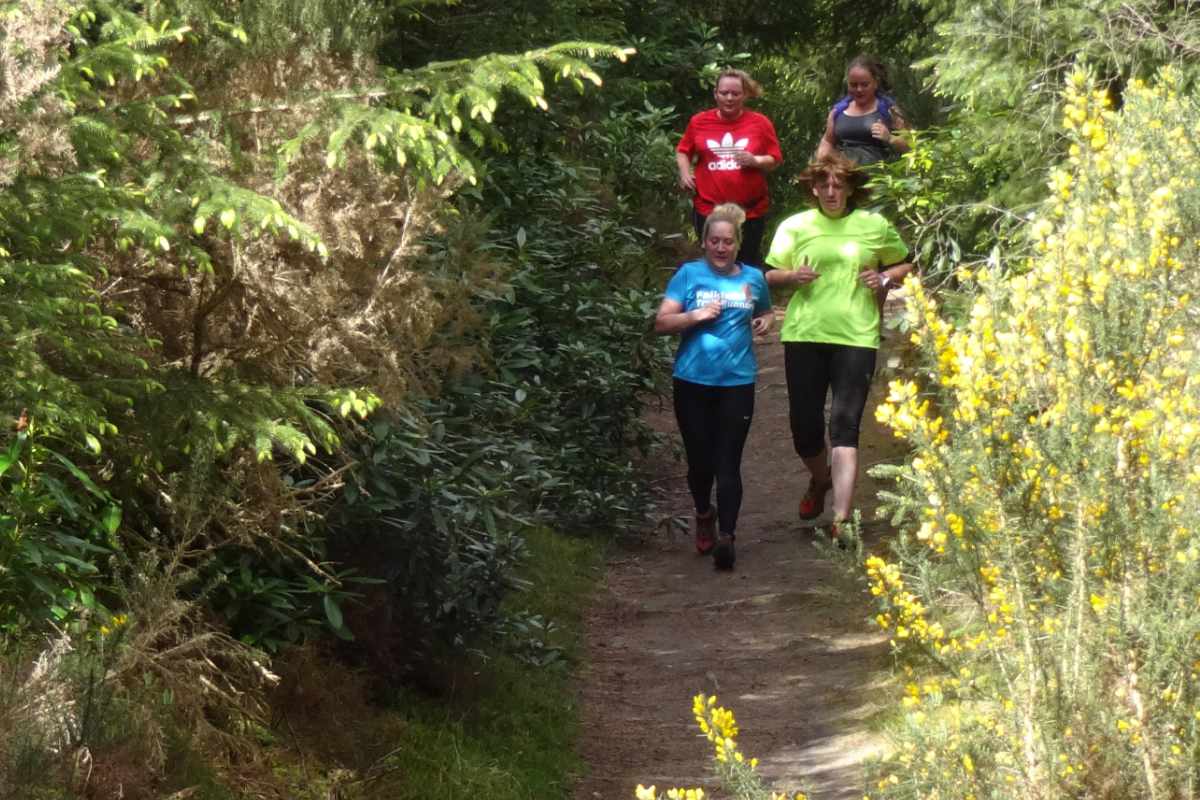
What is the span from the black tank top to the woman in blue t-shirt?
9.43ft

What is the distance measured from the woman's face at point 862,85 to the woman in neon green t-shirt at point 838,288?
2861 millimetres

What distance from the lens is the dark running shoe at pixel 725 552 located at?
9281 mm

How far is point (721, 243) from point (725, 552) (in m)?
1.70

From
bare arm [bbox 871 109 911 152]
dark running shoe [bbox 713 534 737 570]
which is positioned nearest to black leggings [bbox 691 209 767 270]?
bare arm [bbox 871 109 911 152]

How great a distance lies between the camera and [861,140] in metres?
11.8

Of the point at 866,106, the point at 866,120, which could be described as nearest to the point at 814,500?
the point at 866,120

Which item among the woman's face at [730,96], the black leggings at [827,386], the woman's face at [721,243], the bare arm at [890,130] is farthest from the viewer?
the bare arm at [890,130]

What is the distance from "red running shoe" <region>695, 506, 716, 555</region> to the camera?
960 cm

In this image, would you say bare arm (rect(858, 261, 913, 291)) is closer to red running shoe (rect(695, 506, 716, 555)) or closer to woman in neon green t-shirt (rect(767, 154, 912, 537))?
woman in neon green t-shirt (rect(767, 154, 912, 537))

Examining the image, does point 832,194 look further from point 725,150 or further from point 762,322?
point 725,150

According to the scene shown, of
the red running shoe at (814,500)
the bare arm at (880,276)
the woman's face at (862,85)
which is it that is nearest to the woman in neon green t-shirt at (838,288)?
the bare arm at (880,276)

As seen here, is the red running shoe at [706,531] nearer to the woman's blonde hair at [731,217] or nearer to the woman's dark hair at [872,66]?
the woman's blonde hair at [731,217]

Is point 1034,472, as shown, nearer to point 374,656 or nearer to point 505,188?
point 374,656

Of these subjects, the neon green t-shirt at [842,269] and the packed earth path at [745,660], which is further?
the neon green t-shirt at [842,269]
